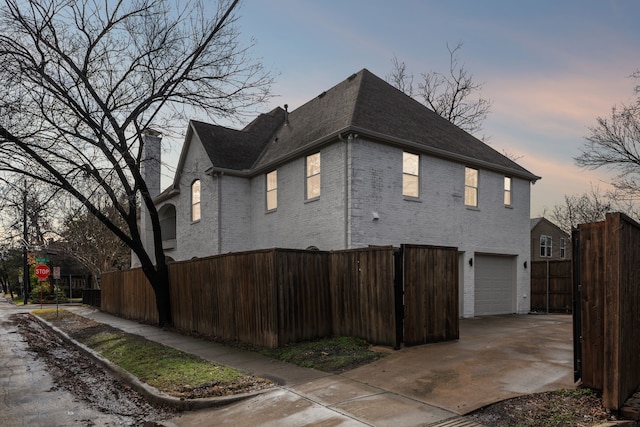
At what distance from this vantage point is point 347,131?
43.7 feet

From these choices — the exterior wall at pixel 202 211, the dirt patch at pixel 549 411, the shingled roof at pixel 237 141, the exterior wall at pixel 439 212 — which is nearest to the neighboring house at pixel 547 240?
the exterior wall at pixel 439 212

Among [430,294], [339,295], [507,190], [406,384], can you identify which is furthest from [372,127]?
[406,384]

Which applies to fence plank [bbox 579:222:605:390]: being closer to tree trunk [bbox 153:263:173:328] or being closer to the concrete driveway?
the concrete driveway

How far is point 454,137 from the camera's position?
58.0 feet

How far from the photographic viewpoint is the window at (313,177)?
14960 mm

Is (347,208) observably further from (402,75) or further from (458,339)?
(402,75)

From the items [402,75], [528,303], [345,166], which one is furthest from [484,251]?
[402,75]

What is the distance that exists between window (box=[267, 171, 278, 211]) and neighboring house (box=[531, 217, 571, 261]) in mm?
32554

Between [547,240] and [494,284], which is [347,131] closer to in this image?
[494,284]

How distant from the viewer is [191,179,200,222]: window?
20152 millimetres

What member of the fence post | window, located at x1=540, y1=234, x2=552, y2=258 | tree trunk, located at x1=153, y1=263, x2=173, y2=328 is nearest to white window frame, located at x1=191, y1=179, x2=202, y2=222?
tree trunk, located at x1=153, y1=263, x2=173, y2=328

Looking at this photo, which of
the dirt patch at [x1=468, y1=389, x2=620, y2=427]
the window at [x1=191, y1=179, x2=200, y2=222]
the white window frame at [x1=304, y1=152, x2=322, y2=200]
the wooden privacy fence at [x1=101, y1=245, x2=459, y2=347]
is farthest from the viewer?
the window at [x1=191, y1=179, x2=200, y2=222]

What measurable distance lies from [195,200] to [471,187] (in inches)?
474

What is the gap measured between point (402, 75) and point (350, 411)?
30.8 m
